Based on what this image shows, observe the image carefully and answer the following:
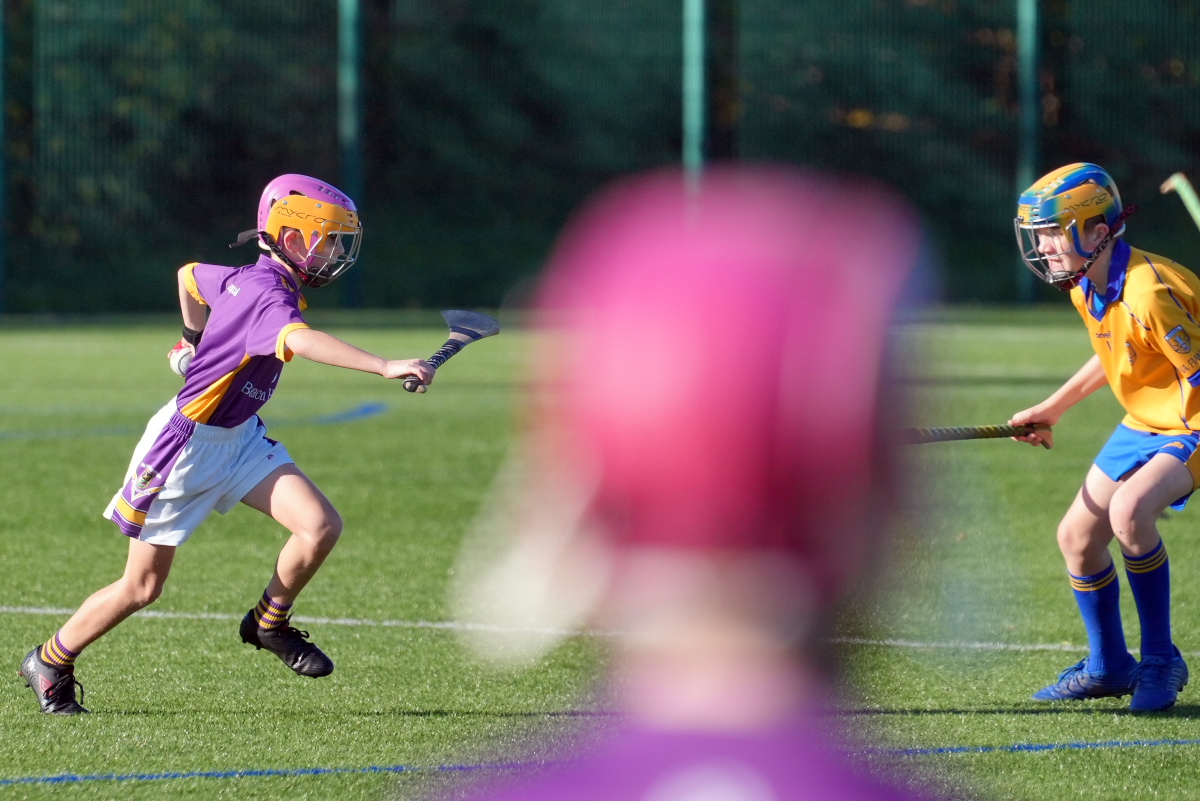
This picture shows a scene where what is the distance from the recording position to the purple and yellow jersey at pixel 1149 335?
4.46 meters

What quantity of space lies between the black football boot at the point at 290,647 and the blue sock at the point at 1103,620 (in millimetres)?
2121

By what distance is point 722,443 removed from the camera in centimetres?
114

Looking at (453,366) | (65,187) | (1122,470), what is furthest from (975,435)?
(65,187)

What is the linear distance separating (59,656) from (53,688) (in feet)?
0.27

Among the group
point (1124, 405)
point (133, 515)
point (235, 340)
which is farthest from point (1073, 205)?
point (133, 515)

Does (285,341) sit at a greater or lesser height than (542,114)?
greater

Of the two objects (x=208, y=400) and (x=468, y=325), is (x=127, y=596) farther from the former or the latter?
(x=468, y=325)

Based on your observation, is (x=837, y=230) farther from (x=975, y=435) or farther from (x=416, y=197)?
(x=416, y=197)

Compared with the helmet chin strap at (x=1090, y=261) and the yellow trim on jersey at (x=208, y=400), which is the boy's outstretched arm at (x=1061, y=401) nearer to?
the helmet chin strap at (x=1090, y=261)

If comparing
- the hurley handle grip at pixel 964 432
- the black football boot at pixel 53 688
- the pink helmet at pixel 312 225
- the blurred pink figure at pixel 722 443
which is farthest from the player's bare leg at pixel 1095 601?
the blurred pink figure at pixel 722 443

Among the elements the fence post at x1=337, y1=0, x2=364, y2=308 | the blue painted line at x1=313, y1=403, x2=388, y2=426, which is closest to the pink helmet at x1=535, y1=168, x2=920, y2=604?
the blue painted line at x1=313, y1=403, x2=388, y2=426

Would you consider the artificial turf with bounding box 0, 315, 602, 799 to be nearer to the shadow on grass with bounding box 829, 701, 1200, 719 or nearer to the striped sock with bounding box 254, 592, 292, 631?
the striped sock with bounding box 254, 592, 292, 631

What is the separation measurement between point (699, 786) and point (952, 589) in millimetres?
339

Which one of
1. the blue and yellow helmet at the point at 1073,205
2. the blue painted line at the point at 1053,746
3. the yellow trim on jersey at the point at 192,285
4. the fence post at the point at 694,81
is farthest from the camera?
the fence post at the point at 694,81
